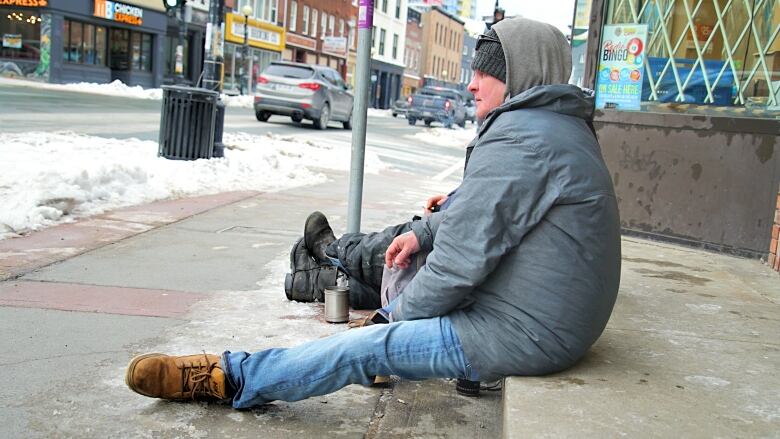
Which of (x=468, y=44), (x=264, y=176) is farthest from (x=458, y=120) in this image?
(x=468, y=44)

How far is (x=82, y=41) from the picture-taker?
34281mm

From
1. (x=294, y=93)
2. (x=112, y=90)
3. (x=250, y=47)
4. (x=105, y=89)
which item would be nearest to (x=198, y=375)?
(x=294, y=93)

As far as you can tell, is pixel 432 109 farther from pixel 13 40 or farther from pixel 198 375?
pixel 198 375

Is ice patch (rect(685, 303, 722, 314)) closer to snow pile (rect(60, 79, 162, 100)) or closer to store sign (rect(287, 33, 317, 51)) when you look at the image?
snow pile (rect(60, 79, 162, 100))

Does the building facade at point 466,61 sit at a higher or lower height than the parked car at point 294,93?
higher

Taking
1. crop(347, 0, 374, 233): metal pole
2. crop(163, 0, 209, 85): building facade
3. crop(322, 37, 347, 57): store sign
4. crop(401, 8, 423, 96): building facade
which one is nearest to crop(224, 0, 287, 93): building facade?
crop(163, 0, 209, 85): building facade

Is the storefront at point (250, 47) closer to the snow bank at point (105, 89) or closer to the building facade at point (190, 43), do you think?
the building facade at point (190, 43)

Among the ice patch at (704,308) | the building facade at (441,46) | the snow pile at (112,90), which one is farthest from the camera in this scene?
the building facade at (441,46)

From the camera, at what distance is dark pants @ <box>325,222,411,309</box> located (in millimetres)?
3816

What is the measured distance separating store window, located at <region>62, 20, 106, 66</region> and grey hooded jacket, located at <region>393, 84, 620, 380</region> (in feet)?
113

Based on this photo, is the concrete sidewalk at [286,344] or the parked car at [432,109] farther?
the parked car at [432,109]

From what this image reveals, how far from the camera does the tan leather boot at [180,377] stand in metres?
2.74

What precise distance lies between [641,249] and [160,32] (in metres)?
37.1

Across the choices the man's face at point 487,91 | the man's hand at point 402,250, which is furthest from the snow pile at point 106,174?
the man's face at point 487,91
